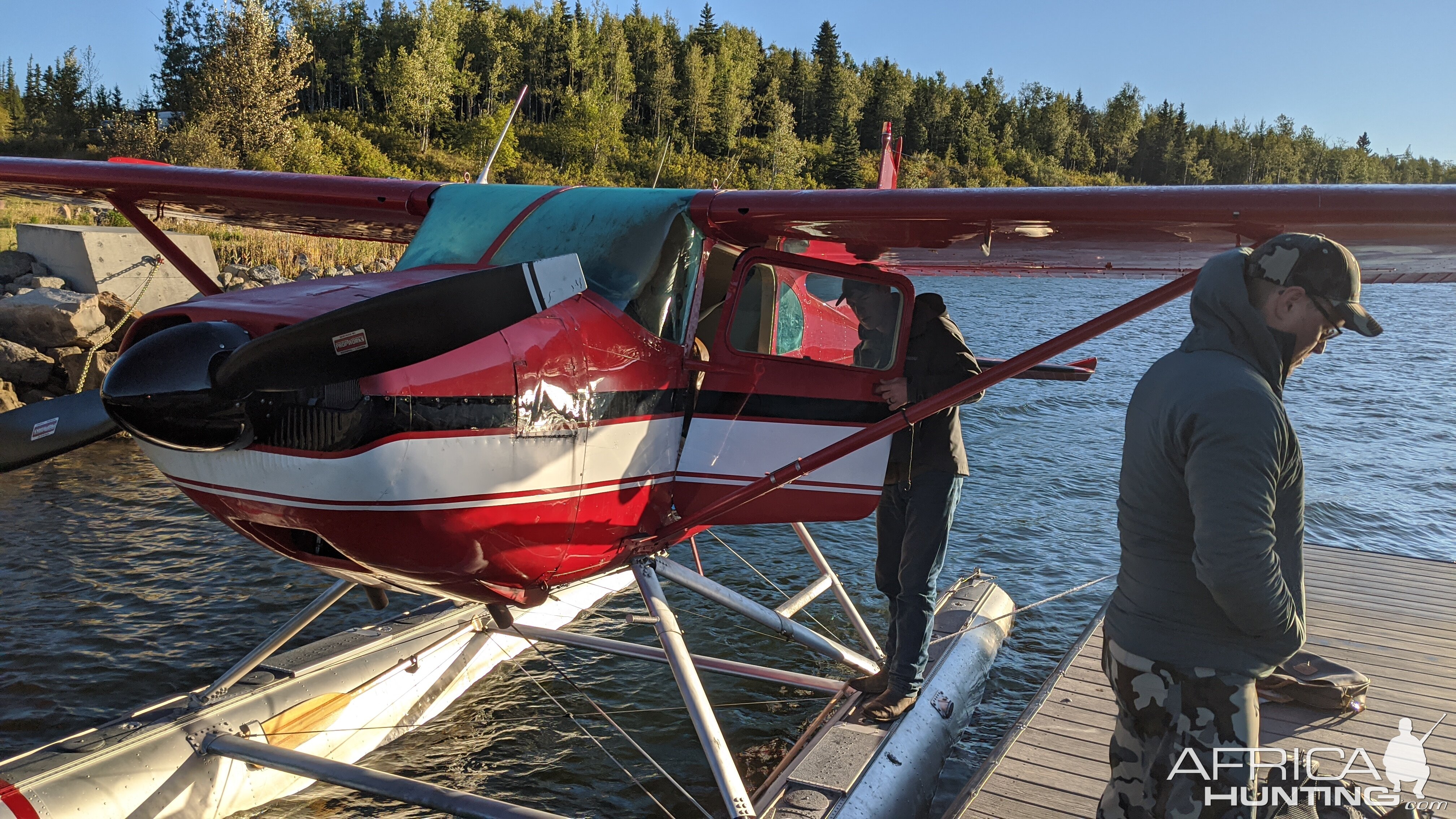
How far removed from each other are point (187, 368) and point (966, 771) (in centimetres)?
457

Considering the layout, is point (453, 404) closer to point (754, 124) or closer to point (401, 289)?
point (401, 289)

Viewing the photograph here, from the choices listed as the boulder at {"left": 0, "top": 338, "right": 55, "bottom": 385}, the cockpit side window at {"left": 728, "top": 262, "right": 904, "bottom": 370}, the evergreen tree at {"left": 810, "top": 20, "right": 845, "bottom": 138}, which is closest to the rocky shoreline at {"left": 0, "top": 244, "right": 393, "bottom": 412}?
the boulder at {"left": 0, "top": 338, "right": 55, "bottom": 385}

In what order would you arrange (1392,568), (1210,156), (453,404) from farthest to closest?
(1210,156)
(1392,568)
(453,404)

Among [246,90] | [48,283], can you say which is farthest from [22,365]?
[246,90]

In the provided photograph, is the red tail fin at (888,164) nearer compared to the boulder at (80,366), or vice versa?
the red tail fin at (888,164)

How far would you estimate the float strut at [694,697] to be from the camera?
3.56 metres

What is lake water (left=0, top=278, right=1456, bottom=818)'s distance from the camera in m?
5.34

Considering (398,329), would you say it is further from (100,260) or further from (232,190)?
(100,260)

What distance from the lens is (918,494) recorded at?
4.58 metres

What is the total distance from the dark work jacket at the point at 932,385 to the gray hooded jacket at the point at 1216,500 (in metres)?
2.04

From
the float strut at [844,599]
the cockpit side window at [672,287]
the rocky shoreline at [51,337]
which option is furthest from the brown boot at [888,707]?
the rocky shoreline at [51,337]

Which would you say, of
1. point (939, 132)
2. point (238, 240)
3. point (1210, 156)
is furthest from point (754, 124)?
point (1210, 156)

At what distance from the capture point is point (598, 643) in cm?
535

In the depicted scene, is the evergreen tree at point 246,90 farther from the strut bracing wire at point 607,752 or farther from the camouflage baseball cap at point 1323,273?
the camouflage baseball cap at point 1323,273
